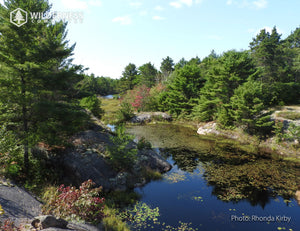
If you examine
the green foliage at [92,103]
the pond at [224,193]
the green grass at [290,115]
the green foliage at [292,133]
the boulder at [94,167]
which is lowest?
the pond at [224,193]

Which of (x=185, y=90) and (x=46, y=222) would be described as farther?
(x=185, y=90)

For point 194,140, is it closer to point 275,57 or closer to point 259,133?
point 259,133

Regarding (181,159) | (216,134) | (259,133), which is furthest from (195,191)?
(216,134)

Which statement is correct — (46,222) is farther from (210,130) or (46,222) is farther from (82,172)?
(210,130)

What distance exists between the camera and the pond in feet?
28.9

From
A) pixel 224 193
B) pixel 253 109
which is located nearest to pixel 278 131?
pixel 253 109

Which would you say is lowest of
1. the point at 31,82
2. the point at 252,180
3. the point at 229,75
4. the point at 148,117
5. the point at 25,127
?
the point at 252,180

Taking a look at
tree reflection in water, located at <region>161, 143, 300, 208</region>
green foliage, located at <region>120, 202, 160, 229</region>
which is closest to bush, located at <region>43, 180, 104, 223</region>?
green foliage, located at <region>120, 202, 160, 229</region>

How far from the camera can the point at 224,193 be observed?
36.9 feet

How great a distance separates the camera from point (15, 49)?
9.79m

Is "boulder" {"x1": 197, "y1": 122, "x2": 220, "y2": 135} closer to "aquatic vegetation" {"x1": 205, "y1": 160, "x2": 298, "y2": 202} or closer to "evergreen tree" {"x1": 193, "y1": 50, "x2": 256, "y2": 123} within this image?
"evergreen tree" {"x1": 193, "y1": 50, "x2": 256, "y2": 123}

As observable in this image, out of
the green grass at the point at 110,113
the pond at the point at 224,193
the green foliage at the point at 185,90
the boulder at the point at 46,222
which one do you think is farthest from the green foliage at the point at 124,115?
the boulder at the point at 46,222

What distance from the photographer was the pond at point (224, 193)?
880 centimetres

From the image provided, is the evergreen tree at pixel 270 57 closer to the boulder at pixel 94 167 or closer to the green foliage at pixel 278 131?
the green foliage at pixel 278 131
